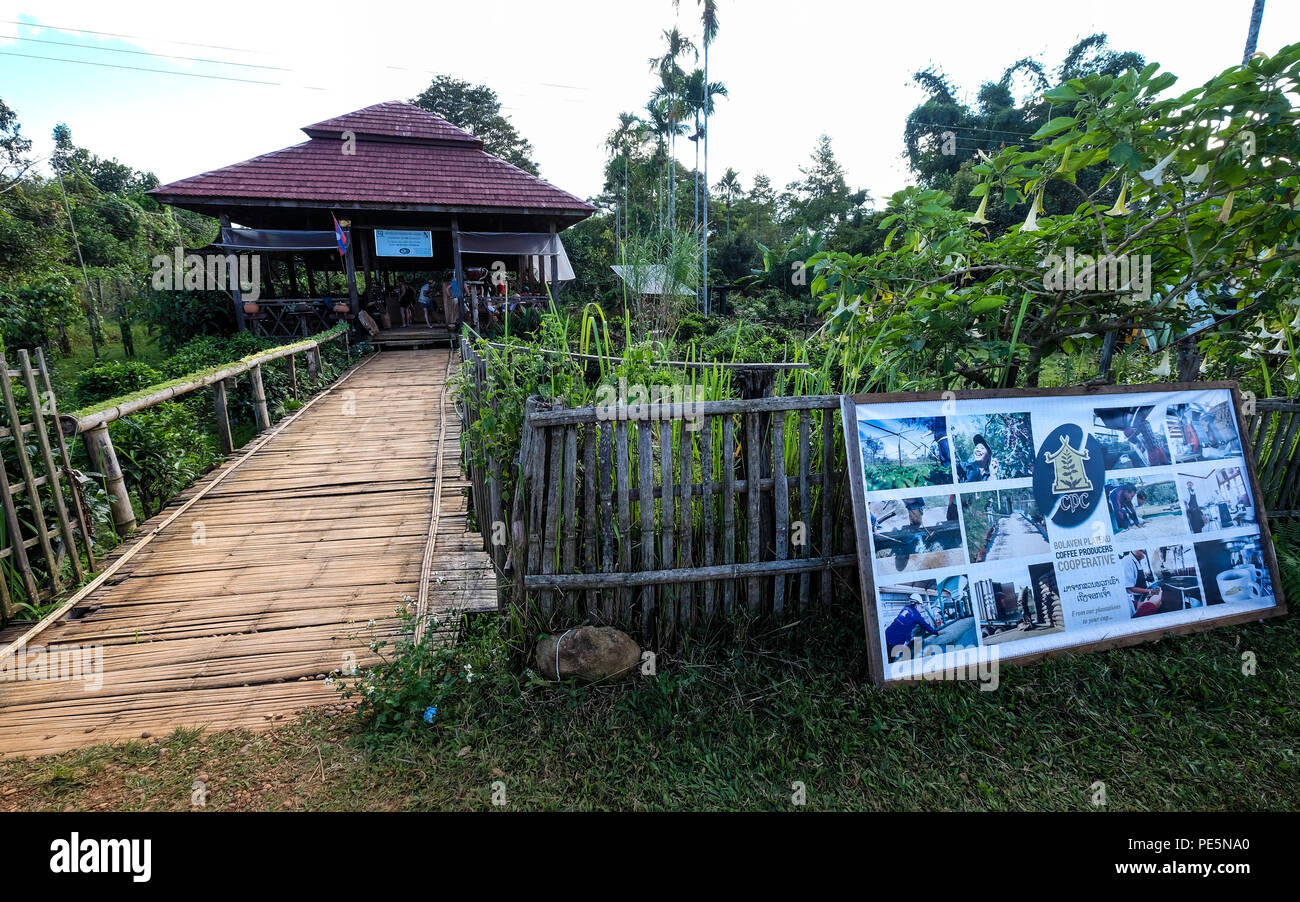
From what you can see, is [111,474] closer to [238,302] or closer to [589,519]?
[589,519]

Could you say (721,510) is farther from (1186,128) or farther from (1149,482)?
(1186,128)

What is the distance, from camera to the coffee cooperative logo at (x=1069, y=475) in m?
2.87

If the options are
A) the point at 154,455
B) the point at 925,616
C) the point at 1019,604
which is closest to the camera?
the point at 925,616

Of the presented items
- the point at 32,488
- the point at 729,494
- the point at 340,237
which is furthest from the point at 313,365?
the point at 729,494

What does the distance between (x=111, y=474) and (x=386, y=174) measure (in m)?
13.1

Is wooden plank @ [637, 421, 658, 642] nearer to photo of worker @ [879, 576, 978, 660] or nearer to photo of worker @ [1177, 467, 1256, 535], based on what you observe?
photo of worker @ [879, 576, 978, 660]

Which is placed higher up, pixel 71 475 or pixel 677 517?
pixel 71 475

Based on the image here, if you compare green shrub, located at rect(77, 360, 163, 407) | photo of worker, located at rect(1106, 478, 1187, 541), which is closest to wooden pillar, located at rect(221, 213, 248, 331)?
green shrub, located at rect(77, 360, 163, 407)

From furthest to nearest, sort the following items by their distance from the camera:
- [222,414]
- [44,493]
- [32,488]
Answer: [222,414], [44,493], [32,488]

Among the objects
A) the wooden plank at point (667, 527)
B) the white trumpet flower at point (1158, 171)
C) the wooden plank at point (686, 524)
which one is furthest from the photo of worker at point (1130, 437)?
the wooden plank at point (667, 527)

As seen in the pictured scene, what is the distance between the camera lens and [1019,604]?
2768 millimetres

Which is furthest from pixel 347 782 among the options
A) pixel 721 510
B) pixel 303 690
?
pixel 721 510

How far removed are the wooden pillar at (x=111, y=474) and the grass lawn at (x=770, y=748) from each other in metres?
3.03

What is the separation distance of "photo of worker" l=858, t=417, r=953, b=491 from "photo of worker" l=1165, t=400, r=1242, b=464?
4.79 feet
